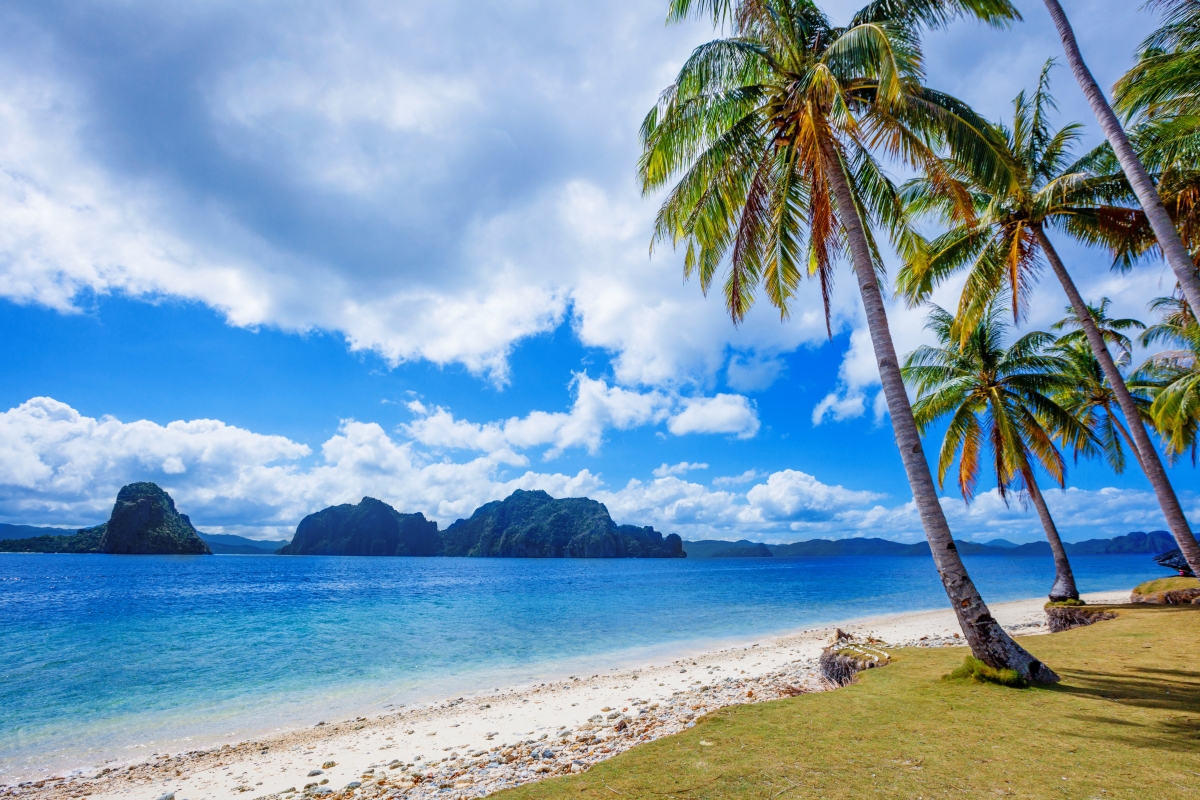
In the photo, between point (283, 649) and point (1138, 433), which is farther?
point (283, 649)

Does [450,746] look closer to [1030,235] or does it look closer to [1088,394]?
[1030,235]

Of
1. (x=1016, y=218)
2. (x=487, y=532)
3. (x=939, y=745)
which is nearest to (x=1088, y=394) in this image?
(x=1016, y=218)

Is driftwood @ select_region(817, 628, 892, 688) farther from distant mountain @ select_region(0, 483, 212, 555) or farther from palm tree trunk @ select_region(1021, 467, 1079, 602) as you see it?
distant mountain @ select_region(0, 483, 212, 555)

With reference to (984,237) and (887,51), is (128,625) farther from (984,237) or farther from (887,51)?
(984,237)

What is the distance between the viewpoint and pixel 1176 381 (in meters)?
15.3

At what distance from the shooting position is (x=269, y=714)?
12594 millimetres

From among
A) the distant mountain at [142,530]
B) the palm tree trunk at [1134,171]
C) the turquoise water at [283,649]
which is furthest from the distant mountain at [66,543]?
the palm tree trunk at [1134,171]

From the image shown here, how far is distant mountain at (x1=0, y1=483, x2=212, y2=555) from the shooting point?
124125mm

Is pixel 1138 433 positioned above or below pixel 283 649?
above

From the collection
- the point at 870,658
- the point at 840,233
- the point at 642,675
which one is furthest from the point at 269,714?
the point at 840,233

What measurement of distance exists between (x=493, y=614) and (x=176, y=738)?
21.3m

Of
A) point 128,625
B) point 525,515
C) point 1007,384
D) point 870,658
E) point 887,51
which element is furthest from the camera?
point 525,515

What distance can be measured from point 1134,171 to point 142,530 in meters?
173

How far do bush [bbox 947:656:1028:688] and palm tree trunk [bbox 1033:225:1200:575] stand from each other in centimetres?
759
